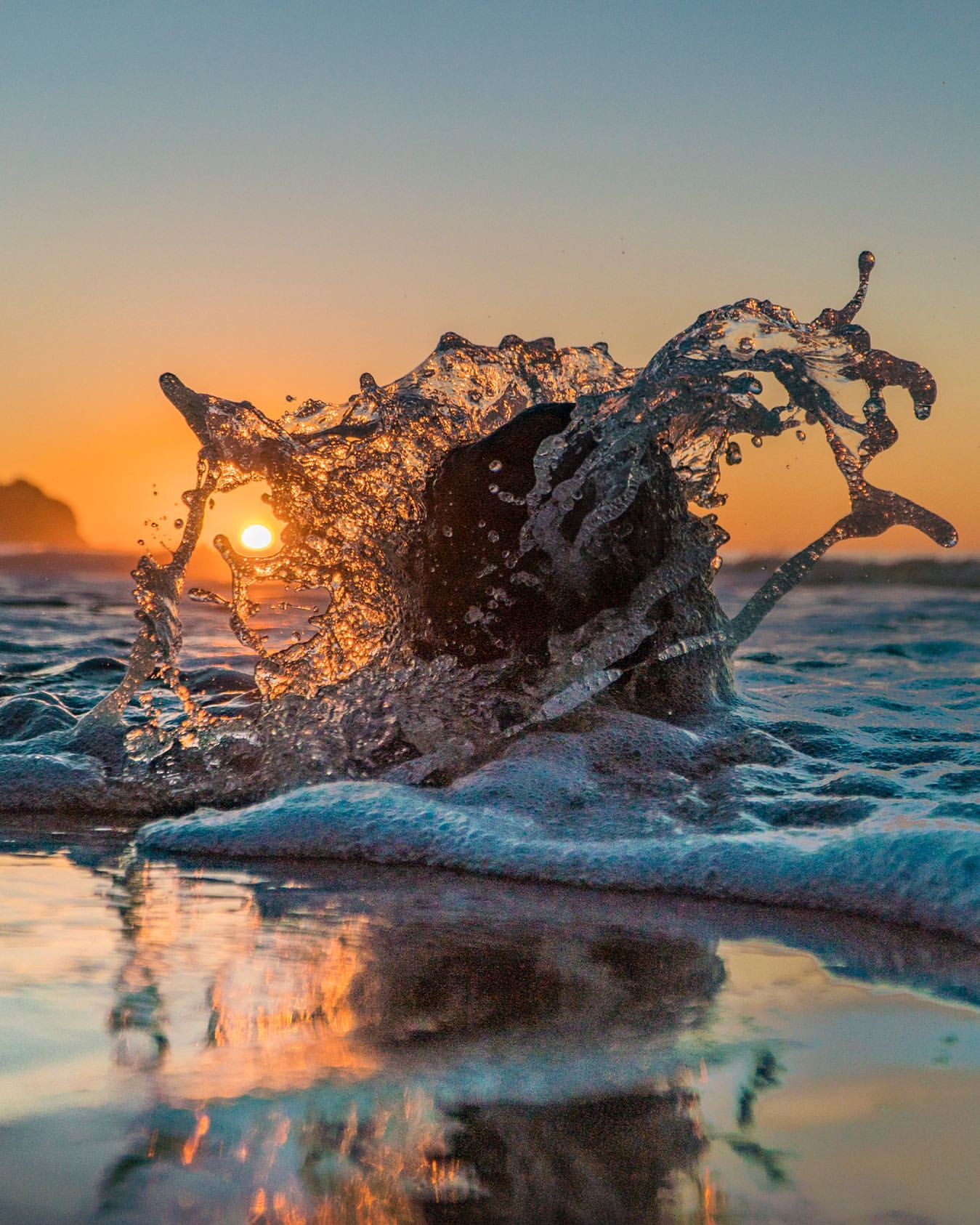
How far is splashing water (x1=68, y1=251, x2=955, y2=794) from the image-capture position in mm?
4074

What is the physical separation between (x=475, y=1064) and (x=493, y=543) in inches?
110

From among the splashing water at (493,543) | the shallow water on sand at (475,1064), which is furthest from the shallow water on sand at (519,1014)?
the splashing water at (493,543)

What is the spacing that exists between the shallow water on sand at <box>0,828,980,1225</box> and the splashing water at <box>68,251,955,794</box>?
1565 millimetres

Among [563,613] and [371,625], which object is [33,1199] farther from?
[371,625]

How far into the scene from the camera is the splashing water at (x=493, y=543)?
407 cm

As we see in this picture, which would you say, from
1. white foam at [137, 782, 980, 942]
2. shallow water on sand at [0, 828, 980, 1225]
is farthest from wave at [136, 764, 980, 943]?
shallow water on sand at [0, 828, 980, 1225]

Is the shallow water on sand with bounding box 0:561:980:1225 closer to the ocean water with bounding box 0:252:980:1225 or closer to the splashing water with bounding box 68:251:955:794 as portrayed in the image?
the ocean water with bounding box 0:252:980:1225

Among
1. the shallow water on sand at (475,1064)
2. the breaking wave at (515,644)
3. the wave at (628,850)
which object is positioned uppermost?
the breaking wave at (515,644)

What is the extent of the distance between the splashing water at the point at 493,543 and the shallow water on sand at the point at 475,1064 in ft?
5.13

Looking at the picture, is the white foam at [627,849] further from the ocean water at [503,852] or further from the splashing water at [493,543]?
the splashing water at [493,543]

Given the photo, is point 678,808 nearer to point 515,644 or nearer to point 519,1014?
point 515,644

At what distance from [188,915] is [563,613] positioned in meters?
2.05

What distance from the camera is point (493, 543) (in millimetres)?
4230

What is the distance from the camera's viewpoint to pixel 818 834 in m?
2.91
